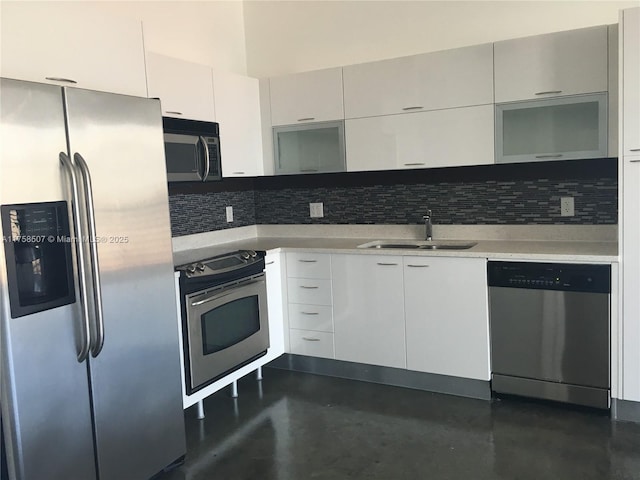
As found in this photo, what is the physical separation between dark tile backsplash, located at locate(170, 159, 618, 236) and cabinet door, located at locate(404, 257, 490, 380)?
67cm

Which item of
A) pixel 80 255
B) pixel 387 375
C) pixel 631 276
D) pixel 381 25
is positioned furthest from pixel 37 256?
pixel 381 25

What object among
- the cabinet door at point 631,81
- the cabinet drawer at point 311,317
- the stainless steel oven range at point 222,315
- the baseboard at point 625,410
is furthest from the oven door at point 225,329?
the cabinet door at point 631,81

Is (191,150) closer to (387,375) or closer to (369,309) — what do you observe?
(369,309)

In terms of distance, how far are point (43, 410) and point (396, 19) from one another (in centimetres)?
326

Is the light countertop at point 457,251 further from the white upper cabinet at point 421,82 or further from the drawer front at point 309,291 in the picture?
the white upper cabinet at point 421,82

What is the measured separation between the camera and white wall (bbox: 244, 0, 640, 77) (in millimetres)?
3506

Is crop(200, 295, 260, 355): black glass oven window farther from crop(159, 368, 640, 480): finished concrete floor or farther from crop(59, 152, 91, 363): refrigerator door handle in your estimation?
crop(59, 152, 91, 363): refrigerator door handle

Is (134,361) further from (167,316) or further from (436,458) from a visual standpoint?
(436,458)

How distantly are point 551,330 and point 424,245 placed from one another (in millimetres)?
1067

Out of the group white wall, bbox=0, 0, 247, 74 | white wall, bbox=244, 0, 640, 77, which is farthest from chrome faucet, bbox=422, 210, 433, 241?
white wall, bbox=0, 0, 247, 74

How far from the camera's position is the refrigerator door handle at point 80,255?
2.09 m

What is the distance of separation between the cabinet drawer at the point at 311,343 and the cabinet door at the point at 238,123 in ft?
3.89

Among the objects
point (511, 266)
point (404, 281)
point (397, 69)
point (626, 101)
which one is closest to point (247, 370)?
point (404, 281)

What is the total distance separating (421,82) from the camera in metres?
3.57
